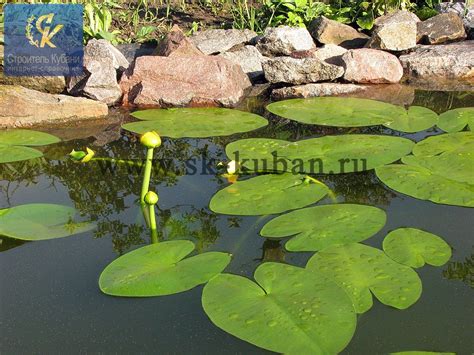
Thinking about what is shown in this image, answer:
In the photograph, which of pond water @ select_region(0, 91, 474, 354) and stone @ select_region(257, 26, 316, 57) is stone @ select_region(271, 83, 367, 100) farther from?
pond water @ select_region(0, 91, 474, 354)

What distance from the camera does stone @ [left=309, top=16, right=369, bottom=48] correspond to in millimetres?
4375

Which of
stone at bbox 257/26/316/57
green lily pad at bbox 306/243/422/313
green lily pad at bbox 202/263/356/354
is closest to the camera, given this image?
green lily pad at bbox 202/263/356/354

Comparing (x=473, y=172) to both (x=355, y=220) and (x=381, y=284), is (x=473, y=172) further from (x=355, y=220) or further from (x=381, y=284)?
(x=381, y=284)

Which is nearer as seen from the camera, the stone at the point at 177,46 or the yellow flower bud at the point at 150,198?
the yellow flower bud at the point at 150,198

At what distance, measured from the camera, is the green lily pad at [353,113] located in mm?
2811

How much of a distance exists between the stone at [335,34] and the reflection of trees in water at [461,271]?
3034 mm

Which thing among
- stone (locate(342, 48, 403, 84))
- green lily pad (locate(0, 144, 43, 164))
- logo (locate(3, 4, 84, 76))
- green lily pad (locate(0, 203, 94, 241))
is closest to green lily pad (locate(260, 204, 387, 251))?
green lily pad (locate(0, 203, 94, 241))

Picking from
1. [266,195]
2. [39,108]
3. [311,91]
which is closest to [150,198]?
[266,195]

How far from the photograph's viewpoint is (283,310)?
1.36 meters

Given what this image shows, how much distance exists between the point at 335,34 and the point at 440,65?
34.7 inches

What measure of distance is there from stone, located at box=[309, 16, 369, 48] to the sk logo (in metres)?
1.95

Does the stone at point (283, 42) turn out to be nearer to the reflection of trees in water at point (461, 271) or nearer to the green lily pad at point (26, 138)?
the green lily pad at point (26, 138)

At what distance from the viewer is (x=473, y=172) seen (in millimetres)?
2111

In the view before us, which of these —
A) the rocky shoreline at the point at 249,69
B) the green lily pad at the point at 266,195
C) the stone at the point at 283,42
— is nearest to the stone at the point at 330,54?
the rocky shoreline at the point at 249,69
